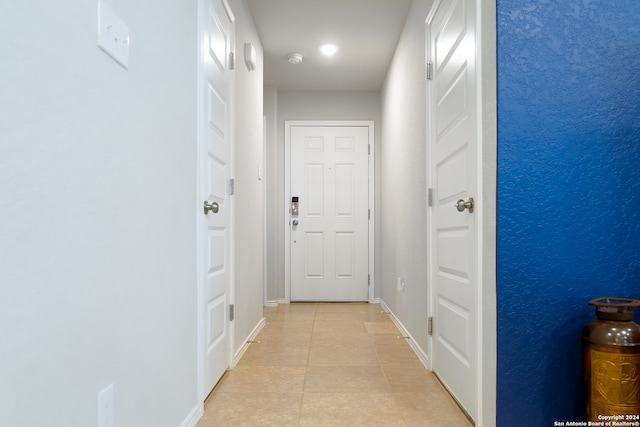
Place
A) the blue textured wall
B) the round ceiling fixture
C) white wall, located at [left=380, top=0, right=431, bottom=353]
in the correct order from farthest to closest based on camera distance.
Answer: the round ceiling fixture < white wall, located at [left=380, top=0, right=431, bottom=353] < the blue textured wall

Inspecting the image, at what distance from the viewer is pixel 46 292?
2.89ft

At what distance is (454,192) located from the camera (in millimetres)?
2133

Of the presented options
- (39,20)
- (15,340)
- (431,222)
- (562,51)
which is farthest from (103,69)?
(431,222)

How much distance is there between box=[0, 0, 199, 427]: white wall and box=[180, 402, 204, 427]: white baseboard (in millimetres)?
67

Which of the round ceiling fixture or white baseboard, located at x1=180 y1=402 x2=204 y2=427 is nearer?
white baseboard, located at x1=180 y1=402 x2=204 y2=427

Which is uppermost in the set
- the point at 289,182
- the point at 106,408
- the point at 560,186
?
the point at 289,182

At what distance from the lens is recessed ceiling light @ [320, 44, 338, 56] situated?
3985 mm

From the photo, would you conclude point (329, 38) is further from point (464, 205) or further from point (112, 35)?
point (112, 35)

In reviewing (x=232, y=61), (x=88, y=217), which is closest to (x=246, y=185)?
(x=232, y=61)

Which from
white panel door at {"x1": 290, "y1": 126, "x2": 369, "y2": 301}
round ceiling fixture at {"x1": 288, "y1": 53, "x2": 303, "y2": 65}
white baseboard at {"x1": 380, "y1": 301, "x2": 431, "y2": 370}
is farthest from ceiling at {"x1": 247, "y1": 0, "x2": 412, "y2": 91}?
white baseboard at {"x1": 380, "y1": 301, "x2": 431, "y2": 370}

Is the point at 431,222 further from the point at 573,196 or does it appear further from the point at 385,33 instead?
the point at 385,33

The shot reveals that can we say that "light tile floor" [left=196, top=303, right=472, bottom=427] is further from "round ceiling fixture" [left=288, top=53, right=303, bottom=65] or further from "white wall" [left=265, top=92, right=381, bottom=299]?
"round ceiling fixture" [left=288, top=53, right=303, bottom=65]

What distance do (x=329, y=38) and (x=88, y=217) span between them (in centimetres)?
325

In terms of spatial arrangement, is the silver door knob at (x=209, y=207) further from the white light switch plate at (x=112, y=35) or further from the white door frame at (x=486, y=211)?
the white door frame at (x=486, y=211)
